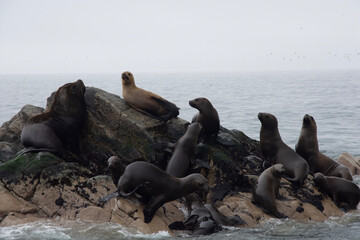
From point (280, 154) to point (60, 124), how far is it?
4795 millimetres

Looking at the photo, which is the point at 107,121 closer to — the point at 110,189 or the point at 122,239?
the point at 110,189

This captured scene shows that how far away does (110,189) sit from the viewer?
26.2 feet

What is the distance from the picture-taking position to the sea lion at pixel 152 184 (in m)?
7.62

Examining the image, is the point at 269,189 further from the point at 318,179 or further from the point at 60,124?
the point at 60,124

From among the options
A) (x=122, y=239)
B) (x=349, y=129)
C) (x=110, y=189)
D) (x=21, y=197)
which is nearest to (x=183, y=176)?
(x=110, y=189)

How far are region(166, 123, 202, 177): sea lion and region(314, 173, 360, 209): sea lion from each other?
2.68 meters

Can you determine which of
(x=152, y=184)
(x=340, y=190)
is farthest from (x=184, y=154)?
(x=340, y=190)

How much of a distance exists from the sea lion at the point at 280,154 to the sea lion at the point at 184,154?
2040 mm

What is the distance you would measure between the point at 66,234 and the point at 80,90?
11.6ft

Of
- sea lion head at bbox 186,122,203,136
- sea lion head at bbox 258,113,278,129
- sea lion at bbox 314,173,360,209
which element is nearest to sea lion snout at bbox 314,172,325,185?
sea lion at bbox 314,173,360,209

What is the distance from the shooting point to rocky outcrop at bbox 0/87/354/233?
24.6ft

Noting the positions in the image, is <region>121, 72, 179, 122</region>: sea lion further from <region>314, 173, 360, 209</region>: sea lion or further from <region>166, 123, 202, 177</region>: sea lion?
<region>314, 173, 360, 209</region>: sea lion

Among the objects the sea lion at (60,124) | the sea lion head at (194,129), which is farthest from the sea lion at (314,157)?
the sea lion at (60,124)

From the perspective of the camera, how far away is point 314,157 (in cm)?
1100
